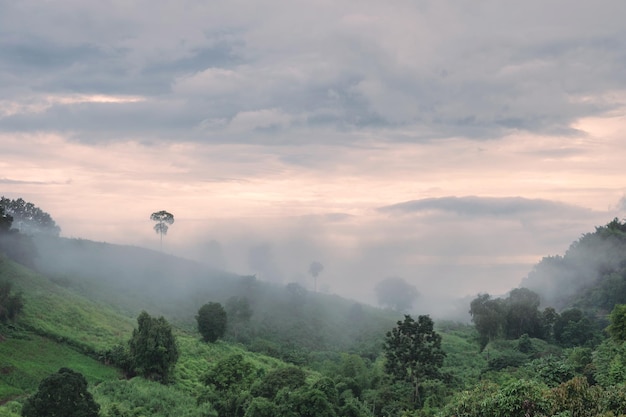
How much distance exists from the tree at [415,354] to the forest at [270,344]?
7.3 inches

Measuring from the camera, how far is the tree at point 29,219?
174 metres

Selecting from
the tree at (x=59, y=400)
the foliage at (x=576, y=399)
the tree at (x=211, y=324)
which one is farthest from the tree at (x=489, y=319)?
the foliage at (x=576, y=399)

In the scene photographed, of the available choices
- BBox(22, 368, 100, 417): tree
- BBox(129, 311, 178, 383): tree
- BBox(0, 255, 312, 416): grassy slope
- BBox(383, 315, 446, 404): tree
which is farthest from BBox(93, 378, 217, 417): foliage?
BBox(383, 315, 446, 404): tree

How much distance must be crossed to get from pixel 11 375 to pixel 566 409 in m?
59.3

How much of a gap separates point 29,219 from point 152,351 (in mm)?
130035

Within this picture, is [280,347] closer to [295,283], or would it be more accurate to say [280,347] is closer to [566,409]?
[295,283]

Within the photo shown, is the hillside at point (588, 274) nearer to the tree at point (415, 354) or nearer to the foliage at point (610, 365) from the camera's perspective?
the foliage at point (610, 365)

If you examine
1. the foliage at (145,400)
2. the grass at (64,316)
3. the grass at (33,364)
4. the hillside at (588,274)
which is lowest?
the foliage at (145,400)

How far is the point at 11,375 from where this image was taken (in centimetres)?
6500

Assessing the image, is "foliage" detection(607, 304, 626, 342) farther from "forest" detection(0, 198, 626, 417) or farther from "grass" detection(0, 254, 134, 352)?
"grass" detection(0, 254, 134, 352)

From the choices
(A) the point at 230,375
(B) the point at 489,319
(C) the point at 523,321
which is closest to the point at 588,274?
(C) the point at 523,321

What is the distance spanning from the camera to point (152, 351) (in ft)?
242

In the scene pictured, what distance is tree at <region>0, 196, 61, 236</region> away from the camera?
573 ft

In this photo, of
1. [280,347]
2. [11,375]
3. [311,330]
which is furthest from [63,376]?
[311,330]
